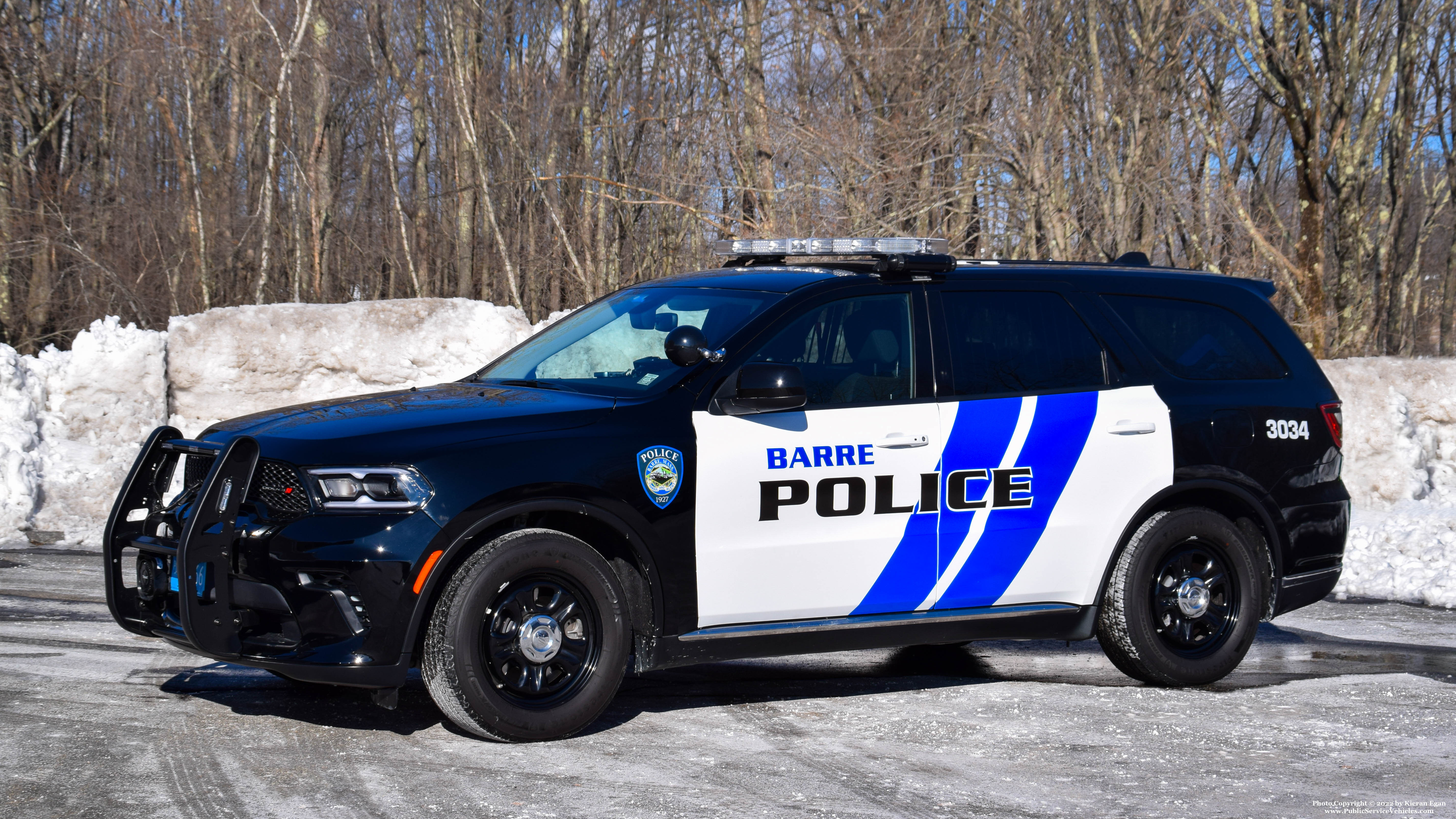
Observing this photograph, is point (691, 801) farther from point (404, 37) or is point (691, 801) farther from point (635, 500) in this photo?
point (404, 37)

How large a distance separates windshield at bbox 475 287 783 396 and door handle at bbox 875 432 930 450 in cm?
73

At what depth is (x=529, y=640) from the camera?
502 cm

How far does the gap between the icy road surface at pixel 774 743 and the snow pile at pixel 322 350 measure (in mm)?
6320

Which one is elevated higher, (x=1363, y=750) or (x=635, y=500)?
(x=635, y=500)

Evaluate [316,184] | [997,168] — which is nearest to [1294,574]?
[997,168]

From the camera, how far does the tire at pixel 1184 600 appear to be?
6223mm

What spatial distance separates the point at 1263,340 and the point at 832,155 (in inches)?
337

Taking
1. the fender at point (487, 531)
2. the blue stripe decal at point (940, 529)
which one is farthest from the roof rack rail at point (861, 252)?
the fender at point (487, 531)

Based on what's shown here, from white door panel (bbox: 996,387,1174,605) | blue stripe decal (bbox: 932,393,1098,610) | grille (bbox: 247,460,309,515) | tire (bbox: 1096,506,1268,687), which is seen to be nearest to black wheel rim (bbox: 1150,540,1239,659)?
tire (bbox: 1096,506,1268,687)

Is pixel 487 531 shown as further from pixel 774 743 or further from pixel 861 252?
pixel 861 252

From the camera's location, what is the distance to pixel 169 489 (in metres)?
5.60

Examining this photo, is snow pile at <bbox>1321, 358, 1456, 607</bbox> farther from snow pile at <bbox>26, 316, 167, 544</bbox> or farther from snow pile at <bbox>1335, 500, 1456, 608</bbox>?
snow pile at <bbox>26, 316, 167, 544</bbox>

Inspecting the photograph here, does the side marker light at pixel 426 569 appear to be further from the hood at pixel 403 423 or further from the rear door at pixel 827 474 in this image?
the rear door at pixel 827 474

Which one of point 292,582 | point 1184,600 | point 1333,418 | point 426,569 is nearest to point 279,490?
point 292,582
